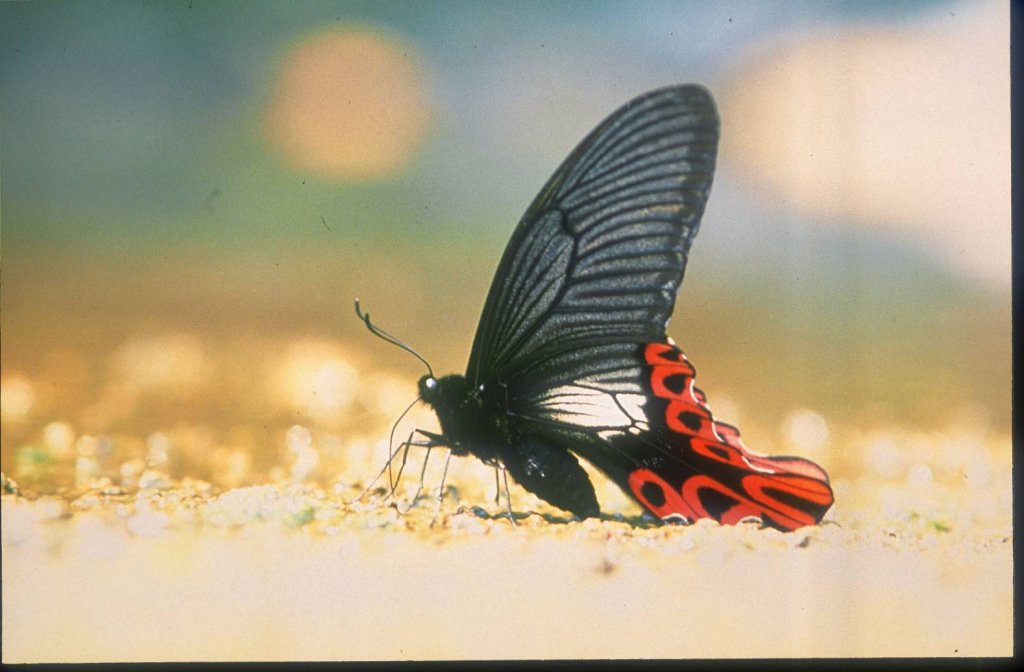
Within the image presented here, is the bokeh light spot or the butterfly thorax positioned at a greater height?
the bokeh light spot

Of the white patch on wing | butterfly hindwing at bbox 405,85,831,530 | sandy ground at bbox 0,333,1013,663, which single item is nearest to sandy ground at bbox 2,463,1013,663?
sandy ground at bbox 0,333,1013,663

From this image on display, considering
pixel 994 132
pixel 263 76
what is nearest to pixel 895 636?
pixel 994 132

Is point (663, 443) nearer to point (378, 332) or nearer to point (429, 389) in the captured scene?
point (429, 389)

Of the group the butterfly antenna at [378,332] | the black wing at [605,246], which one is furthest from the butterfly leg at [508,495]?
the butterfly antenna at [378,332]

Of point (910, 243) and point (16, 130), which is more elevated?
point (16, 130)

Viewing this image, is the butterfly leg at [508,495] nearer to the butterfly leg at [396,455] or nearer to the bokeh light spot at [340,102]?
the butterfly leg at [396,455]

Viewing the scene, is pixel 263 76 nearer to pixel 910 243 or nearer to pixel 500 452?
pixel 500 452

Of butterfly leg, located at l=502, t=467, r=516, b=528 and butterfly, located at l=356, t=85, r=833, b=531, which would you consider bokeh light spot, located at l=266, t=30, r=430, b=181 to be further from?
butterfly leg, located at l=502, t=467, r=516, b=528
